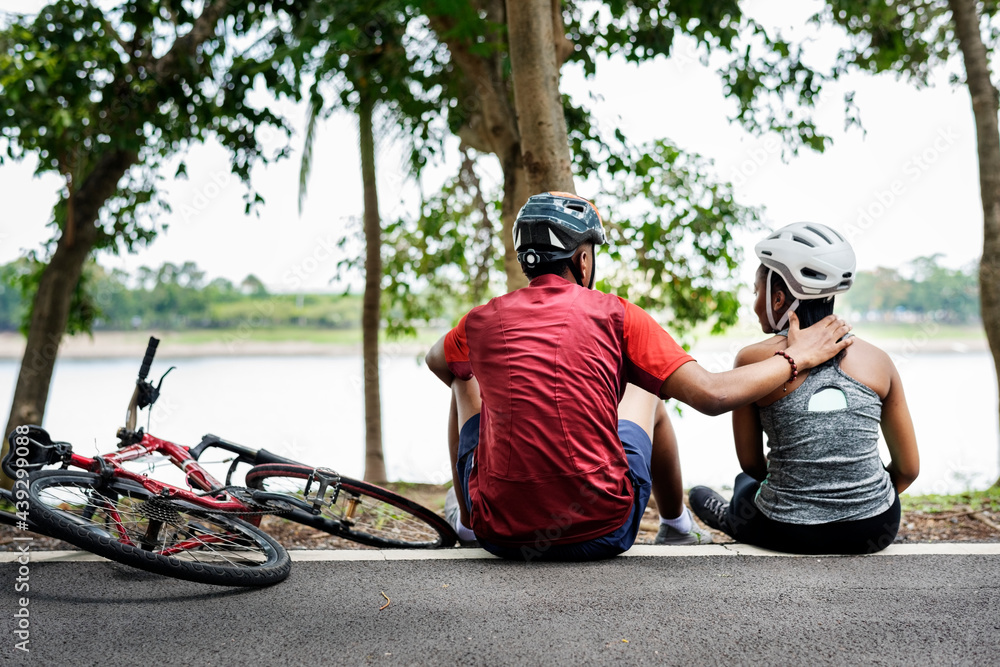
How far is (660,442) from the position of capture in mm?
3082

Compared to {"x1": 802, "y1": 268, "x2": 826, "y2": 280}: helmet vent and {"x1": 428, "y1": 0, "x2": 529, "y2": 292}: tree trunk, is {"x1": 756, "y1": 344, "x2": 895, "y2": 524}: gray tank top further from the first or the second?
{"x1": 428, "y1": 0, "x2": 529, "y2": 292}: tree trunk

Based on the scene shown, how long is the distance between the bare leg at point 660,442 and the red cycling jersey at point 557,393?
224 millimetres

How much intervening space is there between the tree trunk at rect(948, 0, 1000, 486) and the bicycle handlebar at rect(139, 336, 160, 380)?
6468 millimetres

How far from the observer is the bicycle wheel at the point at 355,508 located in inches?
132

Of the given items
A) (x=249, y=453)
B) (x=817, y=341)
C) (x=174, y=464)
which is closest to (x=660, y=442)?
(x=817, y=341)

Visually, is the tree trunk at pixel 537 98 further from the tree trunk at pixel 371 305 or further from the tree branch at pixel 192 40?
the tree trunk at pixel 371 305

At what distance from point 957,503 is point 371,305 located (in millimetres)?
5985

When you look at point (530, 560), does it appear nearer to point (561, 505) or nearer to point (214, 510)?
point (561, 505)

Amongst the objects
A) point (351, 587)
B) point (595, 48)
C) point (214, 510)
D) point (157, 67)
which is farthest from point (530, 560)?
point (157, 67)

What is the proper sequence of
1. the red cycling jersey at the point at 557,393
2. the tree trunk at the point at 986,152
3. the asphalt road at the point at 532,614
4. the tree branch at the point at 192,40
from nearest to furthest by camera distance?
the asphalt road at the point at 532,614, the red cycling jersey at the point at 557,393, the tree trunk at the point at 986,152, the tree branch at the point at 192,40

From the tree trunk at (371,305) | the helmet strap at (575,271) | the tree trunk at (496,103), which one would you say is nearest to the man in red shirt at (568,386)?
the helmet strap at (575,271)

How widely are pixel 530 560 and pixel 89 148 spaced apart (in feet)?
21.3

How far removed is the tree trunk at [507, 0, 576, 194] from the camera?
178 inches

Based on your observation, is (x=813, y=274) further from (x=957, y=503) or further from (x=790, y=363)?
(x=957, y=503)
